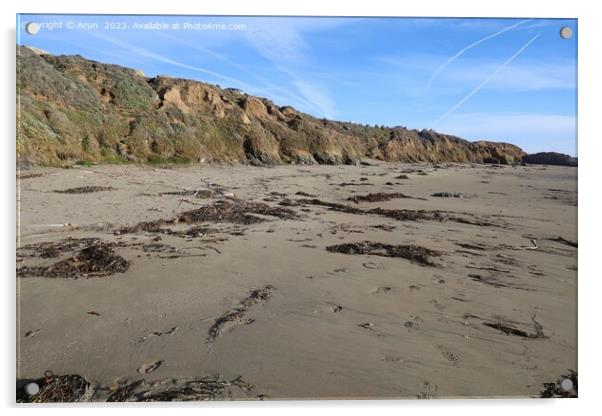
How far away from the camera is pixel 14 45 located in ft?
9.09

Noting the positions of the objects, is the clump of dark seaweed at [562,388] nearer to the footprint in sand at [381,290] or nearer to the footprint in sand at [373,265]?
the footprint in sand at [381,290]

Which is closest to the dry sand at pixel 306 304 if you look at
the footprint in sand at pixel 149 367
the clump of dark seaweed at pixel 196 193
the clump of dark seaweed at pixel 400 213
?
the footprint in sand at pixel 149 367

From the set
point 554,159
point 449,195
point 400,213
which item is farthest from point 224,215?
point 449,195

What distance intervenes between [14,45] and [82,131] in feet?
13.6

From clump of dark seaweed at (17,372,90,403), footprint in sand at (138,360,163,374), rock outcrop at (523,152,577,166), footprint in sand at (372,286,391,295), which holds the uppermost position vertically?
rock outcrop at (523,152,577,166)

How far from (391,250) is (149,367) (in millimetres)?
2356

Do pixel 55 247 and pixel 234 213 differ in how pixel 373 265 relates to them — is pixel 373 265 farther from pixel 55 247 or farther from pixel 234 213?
pixel 55 247

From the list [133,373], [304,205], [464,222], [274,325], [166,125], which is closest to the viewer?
[133,373]

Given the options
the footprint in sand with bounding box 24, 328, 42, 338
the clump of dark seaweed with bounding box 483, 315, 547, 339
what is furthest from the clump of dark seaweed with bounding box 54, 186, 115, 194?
the clump of dark seaweed with bounding box 483, 315, 547, 339

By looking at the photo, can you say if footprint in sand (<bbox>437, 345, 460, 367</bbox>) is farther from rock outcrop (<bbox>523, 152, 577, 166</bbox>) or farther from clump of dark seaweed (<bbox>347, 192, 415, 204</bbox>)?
clump of dark seaweed (<bbox>347, 192, 415, 204</bbox>)

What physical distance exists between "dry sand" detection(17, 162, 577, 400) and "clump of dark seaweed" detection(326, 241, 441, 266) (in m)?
0.09

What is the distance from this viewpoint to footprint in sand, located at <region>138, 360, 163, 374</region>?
2156 mm
